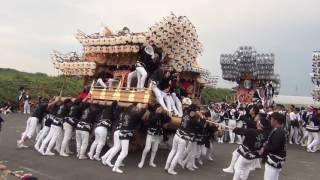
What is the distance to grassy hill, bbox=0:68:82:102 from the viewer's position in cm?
3266

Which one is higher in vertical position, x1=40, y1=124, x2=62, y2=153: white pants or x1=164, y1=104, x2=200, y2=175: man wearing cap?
x1=164, y1=104, x2=200, y2=175: man wearing cap

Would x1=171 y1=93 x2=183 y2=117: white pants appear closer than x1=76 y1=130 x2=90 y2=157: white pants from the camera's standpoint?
No

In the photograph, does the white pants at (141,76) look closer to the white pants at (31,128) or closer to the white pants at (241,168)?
the white pants at (31,128)

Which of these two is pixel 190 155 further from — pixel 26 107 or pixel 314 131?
pixel 26 107

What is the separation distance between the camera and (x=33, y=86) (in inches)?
1378

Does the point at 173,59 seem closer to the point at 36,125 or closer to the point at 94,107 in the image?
the point at 94,107

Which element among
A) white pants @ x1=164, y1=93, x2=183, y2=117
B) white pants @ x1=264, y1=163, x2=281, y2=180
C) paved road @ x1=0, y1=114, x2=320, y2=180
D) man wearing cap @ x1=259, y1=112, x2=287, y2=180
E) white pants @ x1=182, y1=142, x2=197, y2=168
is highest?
white pants @ x1=164, y1=93, x2=183, y2=117

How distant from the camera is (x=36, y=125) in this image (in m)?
13.7

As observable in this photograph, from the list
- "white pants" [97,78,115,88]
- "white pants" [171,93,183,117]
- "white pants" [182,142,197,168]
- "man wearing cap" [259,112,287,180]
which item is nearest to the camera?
"man wearing cap" [259,112,287,180]

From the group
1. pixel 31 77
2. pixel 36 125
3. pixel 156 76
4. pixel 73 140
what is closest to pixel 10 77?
pixel 31 77

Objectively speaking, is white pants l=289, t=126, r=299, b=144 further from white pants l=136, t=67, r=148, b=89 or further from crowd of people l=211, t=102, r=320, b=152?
white pants l=136, t=67, r=148, b=89

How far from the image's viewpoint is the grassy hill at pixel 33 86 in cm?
3266

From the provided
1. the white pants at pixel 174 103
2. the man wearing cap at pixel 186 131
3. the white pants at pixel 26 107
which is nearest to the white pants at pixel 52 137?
the white pants at pixel 174 103

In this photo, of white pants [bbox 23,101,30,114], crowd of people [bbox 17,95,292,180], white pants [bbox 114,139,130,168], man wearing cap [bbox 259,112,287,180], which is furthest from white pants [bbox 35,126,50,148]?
white pants [bbox 23,101,30,114]
